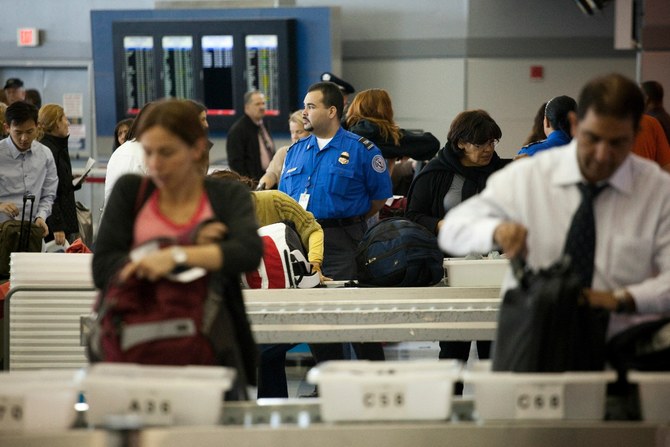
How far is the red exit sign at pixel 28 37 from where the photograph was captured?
13.4 m

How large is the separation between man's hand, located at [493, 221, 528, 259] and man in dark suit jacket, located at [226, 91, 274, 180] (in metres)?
7.90

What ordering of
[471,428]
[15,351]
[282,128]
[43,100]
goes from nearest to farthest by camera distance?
[471,428] → [15,351] → [282,128] → [43,100]

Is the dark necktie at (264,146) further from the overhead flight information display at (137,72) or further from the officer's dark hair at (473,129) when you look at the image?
the officer's dark hair at (473,129)

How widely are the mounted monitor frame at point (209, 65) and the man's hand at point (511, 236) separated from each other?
9813 millimetres

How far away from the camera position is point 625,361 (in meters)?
2.62

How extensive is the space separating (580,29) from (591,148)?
10.6 m

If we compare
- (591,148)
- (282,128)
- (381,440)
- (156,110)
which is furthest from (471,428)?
(282,128)

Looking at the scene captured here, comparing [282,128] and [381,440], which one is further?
[282,128]

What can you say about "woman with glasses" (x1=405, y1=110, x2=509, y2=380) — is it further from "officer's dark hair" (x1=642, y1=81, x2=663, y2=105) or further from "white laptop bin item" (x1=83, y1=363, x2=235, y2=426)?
"officer's dark hair" (x1=642, y1=81, x2=663, y2=105)

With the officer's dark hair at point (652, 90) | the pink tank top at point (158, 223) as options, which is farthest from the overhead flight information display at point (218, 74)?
the pink tank top at point (158, 223)

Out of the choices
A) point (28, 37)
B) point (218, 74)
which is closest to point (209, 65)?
point (218, 74)

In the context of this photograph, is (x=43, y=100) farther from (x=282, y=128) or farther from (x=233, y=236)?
(x=233, y=236)

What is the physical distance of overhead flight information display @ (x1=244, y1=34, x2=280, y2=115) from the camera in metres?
12.2

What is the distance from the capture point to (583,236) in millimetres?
2566
